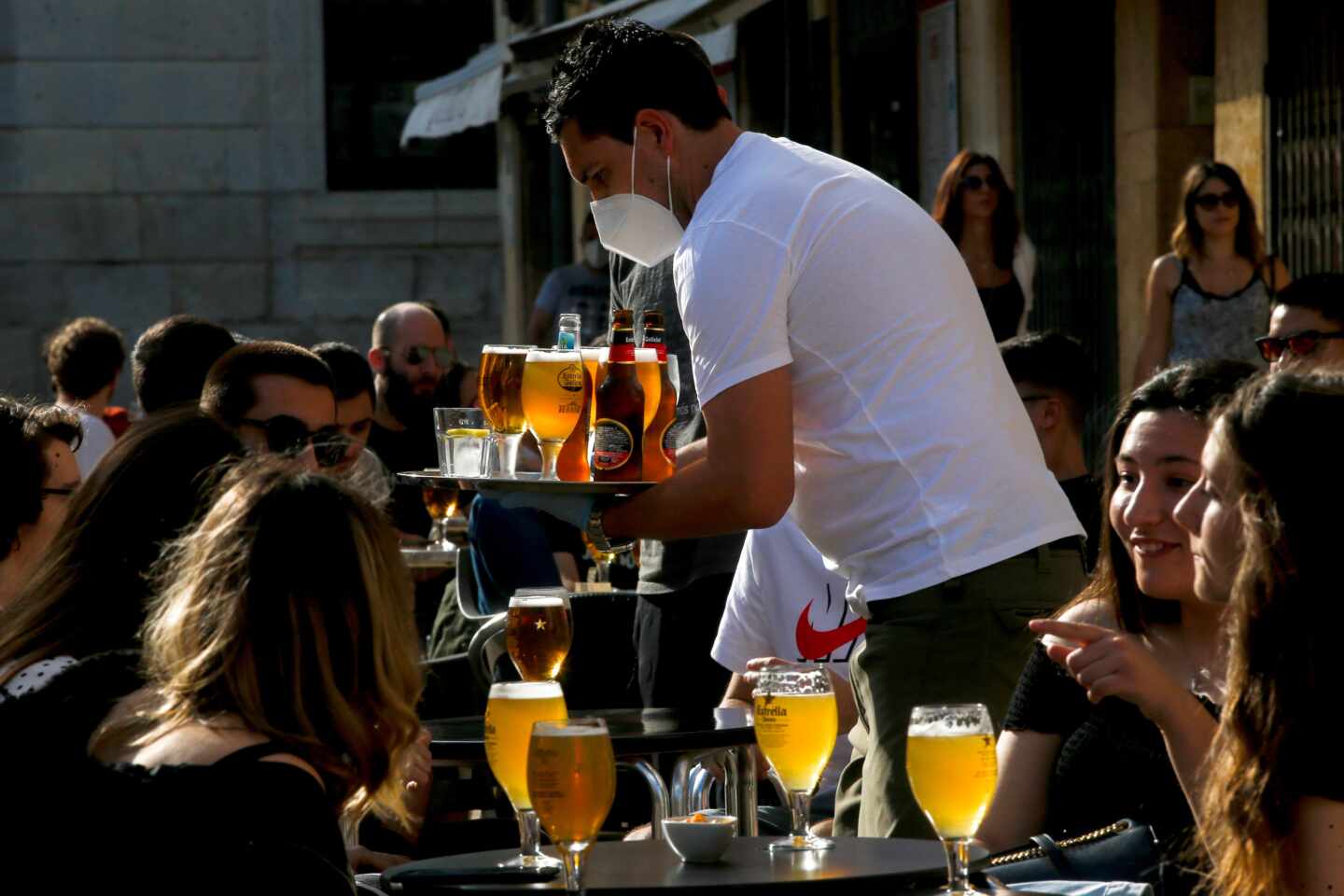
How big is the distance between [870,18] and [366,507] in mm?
9841

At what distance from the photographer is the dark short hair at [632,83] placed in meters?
3.69

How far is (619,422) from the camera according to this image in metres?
3.71

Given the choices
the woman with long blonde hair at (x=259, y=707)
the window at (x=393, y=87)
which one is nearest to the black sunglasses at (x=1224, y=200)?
the woman with long blonde hair at (x=259, y=707)

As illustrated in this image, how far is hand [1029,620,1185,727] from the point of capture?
285 cm

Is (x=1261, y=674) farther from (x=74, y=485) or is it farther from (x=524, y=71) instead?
(x=524, y=71)

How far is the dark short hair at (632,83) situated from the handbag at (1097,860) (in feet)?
4.46

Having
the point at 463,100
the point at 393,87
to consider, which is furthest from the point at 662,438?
the point at 393,87

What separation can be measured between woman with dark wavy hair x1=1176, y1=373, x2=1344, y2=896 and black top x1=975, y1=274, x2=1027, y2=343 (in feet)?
18.4

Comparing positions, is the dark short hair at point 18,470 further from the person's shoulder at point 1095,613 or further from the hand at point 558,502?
the person's shoulder at point 1095,613

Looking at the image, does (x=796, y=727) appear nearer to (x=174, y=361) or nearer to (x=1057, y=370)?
(x=1057, y=370)

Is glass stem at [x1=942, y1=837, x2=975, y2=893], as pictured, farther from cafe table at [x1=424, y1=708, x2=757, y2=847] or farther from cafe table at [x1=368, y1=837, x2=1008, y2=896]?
cafe table at [x1=424, y1=708, x2=757, y2=847]

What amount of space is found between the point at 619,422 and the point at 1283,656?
1.38 metres

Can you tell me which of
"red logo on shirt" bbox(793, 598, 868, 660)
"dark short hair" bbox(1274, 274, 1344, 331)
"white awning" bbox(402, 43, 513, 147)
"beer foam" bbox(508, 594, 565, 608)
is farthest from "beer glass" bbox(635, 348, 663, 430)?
"white awning" bbox(402, 43, 513, 147)

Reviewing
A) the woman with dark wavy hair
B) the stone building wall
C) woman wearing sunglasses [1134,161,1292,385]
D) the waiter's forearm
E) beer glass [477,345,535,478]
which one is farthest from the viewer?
the stone building wall
